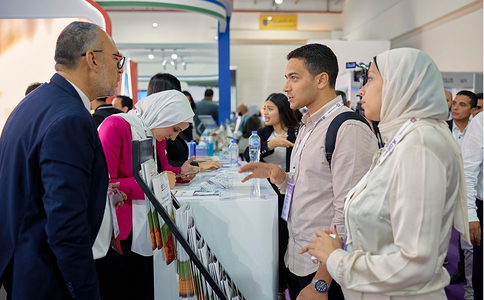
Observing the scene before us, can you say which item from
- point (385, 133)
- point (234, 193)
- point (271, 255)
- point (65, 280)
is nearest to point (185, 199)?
point (234, 193)

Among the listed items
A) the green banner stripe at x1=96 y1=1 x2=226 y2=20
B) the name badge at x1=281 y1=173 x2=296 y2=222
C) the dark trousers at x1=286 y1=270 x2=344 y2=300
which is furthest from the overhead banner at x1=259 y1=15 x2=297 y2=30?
the dark trousers at x1=286 y1=270 x2=344 y2=300

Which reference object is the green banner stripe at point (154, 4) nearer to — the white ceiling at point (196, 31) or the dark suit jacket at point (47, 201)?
the white ceiling at point (196, 31)

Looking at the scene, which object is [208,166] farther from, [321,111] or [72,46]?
[72,46]

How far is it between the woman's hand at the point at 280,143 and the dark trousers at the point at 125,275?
1.54 meters

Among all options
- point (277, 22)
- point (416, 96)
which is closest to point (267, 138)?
point (416, 96)

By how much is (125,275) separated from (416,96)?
1.66m

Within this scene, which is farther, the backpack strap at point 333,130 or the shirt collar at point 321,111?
the shirt collar at point 321,111

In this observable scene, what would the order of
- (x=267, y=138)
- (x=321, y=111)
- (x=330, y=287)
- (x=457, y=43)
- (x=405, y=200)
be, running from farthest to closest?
(x=457, y=43), (x=267, y=138), (x=321, y=111), (x=330, y=287), (x=405, y=200)

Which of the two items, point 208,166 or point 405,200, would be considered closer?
point 405,200

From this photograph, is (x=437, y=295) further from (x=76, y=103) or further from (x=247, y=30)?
(x=247, y=30)

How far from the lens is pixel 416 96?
3.70ft

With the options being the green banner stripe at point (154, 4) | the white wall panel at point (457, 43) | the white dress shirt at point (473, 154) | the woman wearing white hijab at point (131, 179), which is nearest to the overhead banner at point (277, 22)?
the white wall panel at point (457, 43)

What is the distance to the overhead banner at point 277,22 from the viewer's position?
A: 45.9 ft

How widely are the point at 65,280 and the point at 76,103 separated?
54 cm
